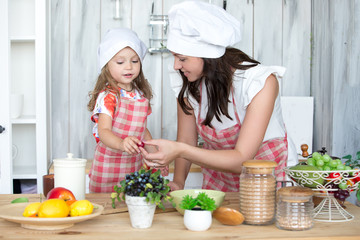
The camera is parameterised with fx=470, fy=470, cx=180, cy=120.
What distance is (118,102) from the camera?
2182 mm

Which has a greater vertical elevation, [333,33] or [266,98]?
[333,33]

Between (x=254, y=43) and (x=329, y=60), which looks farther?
(x=254, y=43)

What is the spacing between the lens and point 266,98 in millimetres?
1638

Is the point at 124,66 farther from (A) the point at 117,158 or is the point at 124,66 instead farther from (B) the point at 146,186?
(B) the point at 146,186

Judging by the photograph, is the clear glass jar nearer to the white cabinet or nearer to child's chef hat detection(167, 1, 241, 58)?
child's chef hat detection(167, 1, 241, 58)

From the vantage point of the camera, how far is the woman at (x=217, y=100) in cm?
154

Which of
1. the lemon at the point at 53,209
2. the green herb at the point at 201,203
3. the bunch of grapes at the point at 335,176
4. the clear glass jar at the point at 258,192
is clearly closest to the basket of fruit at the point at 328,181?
the bunch of grapes at the point at 335,176

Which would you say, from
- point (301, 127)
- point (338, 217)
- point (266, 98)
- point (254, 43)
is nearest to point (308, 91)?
point (301, 127)

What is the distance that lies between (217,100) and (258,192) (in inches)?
24.7

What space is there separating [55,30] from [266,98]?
72.8 inches

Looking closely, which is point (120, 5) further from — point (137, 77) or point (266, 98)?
point (266, 98)

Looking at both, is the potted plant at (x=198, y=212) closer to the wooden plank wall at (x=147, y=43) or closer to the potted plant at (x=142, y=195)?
the potted plant at (x=142, y=195)

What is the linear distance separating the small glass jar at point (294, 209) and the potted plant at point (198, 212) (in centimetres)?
17

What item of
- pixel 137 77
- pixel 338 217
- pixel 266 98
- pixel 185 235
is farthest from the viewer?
pixel 137 77
